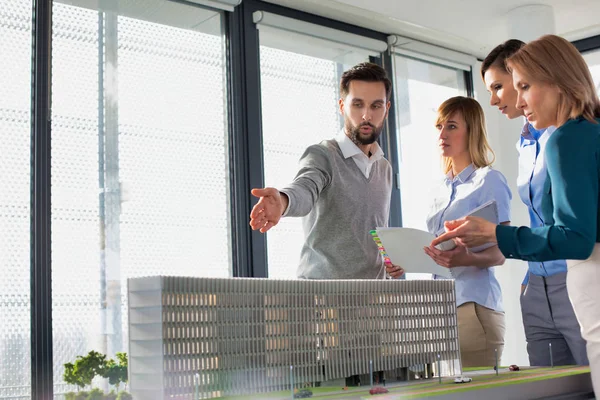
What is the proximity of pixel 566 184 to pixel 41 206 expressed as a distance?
2241mm

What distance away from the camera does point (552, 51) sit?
5.65ft

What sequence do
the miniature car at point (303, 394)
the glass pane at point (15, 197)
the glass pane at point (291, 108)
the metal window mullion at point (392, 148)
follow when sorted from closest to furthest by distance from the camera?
the miniature car at point (303, 394), the glass pane at point (15, 197), the glass pane at point (291, 108), the metal window mullion at point (392, 148)

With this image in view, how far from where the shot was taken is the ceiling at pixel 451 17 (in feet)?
13.5

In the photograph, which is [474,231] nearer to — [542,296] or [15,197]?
[542,296]

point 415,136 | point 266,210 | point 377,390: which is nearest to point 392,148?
point 415,136

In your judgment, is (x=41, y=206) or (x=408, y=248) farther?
(x=41, y=206)

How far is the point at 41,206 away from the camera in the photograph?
3082 millimetres

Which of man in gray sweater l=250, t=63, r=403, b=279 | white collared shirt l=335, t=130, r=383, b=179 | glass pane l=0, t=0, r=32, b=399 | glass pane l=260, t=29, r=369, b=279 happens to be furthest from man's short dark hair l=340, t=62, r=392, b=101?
glass pane l=0, t=0, r=32, b=399

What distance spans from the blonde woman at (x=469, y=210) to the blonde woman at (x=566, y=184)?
70 centimetres

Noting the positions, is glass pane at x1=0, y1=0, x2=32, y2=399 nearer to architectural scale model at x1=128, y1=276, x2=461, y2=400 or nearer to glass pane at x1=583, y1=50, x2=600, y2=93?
architectural scale model at x1=128, y1=276, x2=461, y2=400

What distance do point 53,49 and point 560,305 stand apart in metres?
2.32

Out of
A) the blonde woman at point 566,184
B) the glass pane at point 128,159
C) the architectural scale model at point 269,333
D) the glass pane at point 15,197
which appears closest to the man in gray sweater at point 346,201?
the architectural scale model at point 269,333

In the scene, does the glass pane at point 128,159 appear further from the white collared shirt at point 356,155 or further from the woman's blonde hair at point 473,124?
the woman's blonde hair at point 473,124

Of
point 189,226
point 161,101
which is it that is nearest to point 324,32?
point 161,101
